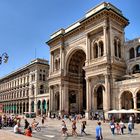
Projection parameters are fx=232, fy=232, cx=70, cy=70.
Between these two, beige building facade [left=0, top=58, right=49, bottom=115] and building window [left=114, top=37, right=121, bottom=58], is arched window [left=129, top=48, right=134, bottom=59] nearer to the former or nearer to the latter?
building window [left=114, top=37, right=121, bottom=58]

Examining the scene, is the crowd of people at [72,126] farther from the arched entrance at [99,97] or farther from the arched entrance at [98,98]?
the arched entrance at [99,97]

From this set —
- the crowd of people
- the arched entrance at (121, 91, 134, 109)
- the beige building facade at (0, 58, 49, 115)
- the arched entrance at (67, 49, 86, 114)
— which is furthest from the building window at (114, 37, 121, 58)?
the beige building facade at (0, 58, 49, 115)

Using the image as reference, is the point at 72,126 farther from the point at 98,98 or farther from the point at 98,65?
the point at 98,98

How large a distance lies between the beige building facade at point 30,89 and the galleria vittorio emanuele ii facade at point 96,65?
56.2 ft

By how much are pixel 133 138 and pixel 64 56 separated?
3859 cm

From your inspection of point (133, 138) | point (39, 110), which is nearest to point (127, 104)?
point (133, 138)

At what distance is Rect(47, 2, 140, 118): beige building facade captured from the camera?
43.3 meters

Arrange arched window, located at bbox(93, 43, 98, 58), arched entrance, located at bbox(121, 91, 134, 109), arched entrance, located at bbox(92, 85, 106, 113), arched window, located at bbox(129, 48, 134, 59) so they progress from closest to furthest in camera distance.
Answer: arched entrance, located at bbox(121, 91, 134, 109), arched window, located at bbox(129, 48, 134, 59), arched entrance, located at bbox(92, 85, 106, 113), arched window, located at bbox(93, 43, 98, 58)

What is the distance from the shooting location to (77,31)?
2169 inches

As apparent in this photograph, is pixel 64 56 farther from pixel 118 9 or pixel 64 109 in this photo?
pixel 118 9

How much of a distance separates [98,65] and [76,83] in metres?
15.8

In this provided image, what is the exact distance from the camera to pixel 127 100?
43719 millimetres

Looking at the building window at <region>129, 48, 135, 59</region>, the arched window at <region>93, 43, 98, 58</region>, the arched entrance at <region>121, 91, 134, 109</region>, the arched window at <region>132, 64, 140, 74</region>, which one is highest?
the arched window at <region>93, 43, 98, 58</region>

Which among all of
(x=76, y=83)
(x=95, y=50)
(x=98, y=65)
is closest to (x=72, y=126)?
(x=98, y=65)
